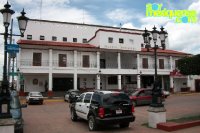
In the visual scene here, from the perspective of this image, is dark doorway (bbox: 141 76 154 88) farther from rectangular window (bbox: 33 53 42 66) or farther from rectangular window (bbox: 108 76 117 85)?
rectangular window (bbox: 33 53 42 66)

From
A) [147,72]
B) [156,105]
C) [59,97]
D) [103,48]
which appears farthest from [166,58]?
[156,105]

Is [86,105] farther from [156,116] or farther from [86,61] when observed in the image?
[86,61]

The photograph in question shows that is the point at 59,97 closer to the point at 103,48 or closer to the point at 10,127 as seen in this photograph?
the point at 103,48

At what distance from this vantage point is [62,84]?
118 feet

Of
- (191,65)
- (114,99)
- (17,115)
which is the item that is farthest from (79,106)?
(191,65)

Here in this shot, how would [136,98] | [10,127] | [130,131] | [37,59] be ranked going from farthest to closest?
[37,59] < [136,98] < [130,131] < [10,127]

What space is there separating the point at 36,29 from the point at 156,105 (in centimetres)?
3211

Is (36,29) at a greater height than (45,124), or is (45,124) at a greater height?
(36,29)

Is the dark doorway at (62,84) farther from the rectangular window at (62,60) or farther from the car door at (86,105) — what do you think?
the car door at (86,105)

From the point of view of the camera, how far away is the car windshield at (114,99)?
10562 mm

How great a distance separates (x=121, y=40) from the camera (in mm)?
35906

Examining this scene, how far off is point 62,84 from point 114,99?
25885 millimetres

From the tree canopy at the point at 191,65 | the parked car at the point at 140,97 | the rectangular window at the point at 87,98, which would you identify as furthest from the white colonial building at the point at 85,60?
the tree canopy at the point at 191,65

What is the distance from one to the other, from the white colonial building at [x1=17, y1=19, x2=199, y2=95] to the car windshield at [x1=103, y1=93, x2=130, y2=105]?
66.0 feet
